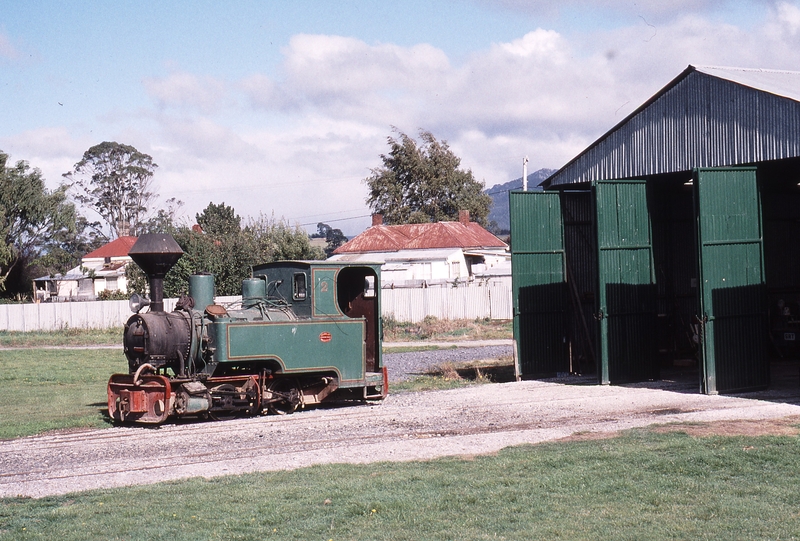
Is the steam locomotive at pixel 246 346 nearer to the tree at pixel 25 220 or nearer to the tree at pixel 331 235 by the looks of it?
the tree at pixel 25 220

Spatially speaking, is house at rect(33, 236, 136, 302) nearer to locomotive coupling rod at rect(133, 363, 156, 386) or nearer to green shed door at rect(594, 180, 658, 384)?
locomotive coupling rod at rect(133, 363, 156, 386)

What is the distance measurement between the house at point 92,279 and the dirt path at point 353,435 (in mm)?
41264

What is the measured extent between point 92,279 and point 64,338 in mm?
21351

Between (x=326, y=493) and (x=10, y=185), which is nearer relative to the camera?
(x=326, y=493)

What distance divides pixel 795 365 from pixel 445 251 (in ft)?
103

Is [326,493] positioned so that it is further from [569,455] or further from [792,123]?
[792,123]

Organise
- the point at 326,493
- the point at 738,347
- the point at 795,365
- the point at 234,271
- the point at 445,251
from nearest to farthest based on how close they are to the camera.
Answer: the point at 326,493 → the point at 738,347 → the point at 795,365 → the point at 234,271 → the point at 445,251

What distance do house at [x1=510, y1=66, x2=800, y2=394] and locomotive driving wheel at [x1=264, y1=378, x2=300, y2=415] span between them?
6050 mm

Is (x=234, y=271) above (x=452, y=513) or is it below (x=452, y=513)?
above

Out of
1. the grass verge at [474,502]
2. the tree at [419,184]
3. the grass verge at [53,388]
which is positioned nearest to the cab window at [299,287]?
the grass verge at [53,388]

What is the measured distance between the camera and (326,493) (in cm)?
830

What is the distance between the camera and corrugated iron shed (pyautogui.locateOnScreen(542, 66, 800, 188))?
15.7 metres

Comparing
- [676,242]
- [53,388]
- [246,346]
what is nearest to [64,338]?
[53,388]

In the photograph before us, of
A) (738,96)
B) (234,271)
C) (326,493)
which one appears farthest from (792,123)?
(234,271)
